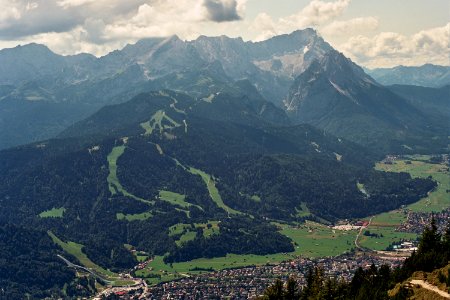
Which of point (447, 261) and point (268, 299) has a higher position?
point (447, 261)

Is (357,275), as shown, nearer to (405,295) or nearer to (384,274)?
(384,274)

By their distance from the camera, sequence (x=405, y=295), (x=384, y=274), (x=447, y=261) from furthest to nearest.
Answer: (x=384, y=274)
(x=447, y=261)
(x=405, y=295)

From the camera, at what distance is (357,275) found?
139 metres

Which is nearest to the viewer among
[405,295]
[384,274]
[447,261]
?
[405,295]

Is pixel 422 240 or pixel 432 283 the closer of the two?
pixel 432 283

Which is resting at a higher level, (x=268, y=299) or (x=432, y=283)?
(x=432, y=283)

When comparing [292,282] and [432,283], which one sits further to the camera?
[292,282]

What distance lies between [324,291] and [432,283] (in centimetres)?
A: 2151

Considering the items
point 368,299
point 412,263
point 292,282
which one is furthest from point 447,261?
point 292,282

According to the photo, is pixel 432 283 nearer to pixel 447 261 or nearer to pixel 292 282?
pixel 447 261

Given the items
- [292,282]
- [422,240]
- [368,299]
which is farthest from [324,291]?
[422,240]

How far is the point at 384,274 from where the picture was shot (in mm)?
135125

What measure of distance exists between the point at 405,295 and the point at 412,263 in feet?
62.4

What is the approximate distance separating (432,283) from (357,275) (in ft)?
83.1
